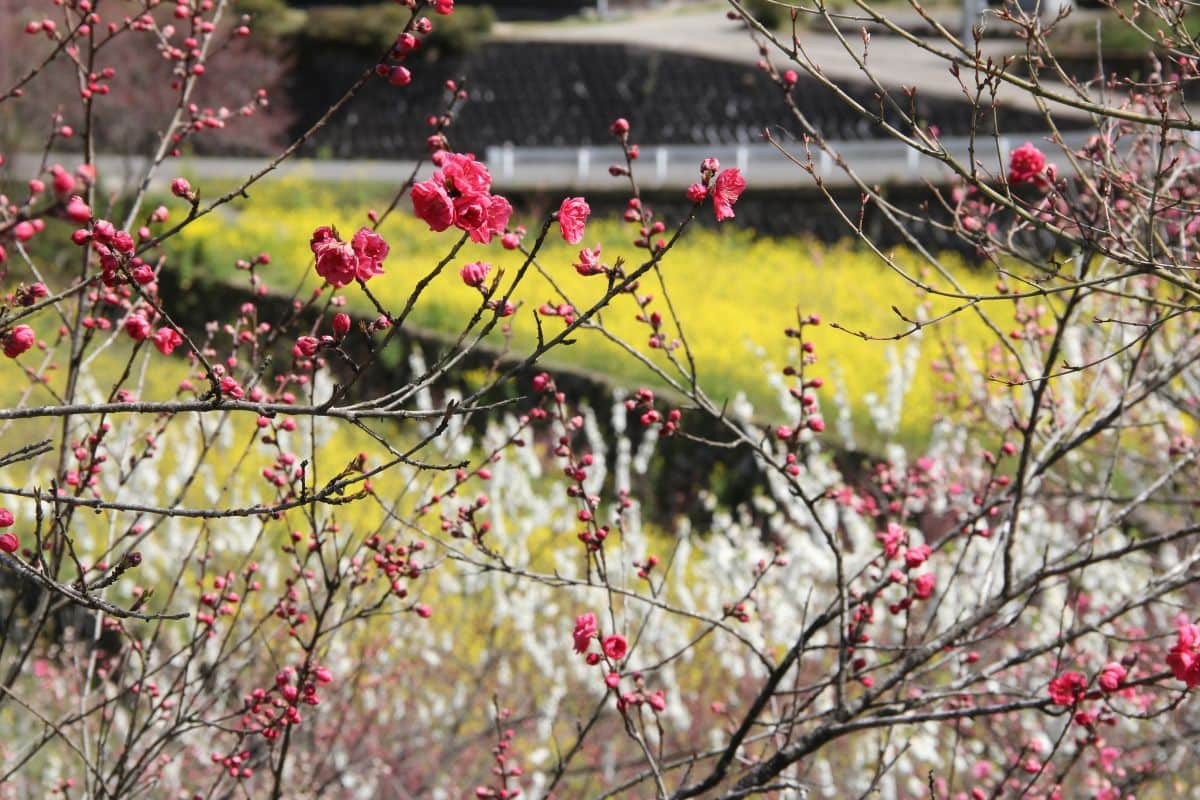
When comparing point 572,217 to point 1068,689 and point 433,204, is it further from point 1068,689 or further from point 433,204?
point 1068,689

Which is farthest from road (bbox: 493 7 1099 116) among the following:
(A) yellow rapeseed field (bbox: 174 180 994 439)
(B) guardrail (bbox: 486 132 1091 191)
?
(A) yellow rapeseed field (bbox: 174 180 994 439)

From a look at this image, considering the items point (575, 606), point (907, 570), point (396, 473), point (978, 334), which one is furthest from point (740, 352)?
point (907, 570)

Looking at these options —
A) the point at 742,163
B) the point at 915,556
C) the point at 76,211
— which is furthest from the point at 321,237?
the point at 742,163

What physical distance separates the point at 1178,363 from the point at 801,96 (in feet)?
60.1

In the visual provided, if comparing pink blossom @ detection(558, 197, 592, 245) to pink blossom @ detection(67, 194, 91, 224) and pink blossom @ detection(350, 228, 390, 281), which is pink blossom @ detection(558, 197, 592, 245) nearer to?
pink blossom @ detection(350, 228, 390, 281)

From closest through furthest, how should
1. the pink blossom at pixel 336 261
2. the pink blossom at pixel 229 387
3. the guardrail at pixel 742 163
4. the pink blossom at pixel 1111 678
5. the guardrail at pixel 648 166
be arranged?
1. the pink blossom at pixel 336 261
2. the pink blossom at pixel 229 387
3. the pink blossom at pixel 1111 678
4. the guardrail at pixel 742 163
5. the guardrail at pixel 648 166

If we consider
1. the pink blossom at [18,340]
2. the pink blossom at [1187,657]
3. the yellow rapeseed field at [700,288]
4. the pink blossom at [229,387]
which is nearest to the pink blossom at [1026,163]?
the pink blossom at [1187,657]

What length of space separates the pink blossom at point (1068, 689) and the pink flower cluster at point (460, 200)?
3.93 feet

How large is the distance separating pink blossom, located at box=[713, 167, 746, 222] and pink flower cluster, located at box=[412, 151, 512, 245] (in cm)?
32

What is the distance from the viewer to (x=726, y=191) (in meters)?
1.82

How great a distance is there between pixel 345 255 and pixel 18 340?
448mm

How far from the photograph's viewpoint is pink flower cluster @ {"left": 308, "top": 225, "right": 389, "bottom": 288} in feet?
4.96

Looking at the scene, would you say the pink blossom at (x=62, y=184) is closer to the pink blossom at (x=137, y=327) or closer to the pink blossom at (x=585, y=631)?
the pink blossom at (x=137, y=327)

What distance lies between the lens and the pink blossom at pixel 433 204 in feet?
4.99
